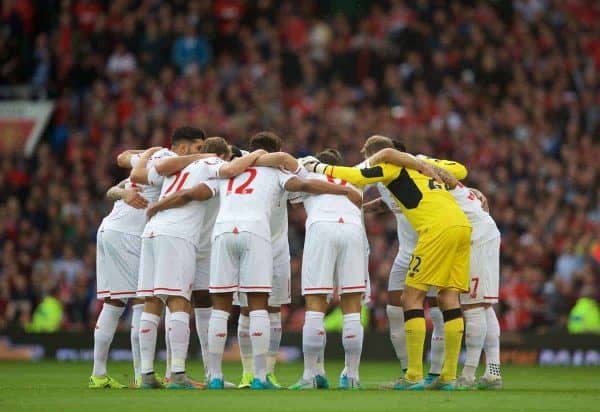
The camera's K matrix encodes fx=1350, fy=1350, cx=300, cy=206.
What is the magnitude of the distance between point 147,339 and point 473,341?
→ 3624 mm

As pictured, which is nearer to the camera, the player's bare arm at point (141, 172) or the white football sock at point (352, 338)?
the white football sock at point (352, 338)

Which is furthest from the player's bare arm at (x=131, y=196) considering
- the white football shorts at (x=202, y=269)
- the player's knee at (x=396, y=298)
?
the player's knee at (x=396, y=298)

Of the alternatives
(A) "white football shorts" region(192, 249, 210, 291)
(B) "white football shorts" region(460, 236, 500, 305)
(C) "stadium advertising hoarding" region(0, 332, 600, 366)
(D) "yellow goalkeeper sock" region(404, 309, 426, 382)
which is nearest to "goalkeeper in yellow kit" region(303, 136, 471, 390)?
(D) "yellow goalkeeper sock" region(404, 309, 426, 382)

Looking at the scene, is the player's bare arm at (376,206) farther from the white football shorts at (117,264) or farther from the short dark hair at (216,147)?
the white football shorts at (117,264)

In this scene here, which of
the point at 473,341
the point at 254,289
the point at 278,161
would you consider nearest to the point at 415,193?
the point at 278,161

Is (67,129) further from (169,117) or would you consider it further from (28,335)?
(28,335)

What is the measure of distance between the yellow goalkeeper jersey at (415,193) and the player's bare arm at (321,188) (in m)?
0.26

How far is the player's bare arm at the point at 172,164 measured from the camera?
15.0 metres

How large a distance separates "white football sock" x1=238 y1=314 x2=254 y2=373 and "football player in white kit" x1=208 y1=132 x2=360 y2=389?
1.44ft

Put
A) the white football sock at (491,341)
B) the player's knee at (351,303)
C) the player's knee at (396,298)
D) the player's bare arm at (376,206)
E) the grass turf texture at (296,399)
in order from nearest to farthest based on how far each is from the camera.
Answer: the grass turf texture at (296,399)
the player's knee at (351,303)
the white football sock at (491,341)
the player's knee at (396,298)
the player's bare arm at (376,206)

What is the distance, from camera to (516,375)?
19703 millimetres

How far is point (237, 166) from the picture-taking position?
1484 centimetres

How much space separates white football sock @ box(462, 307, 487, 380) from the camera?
1508 centimetres

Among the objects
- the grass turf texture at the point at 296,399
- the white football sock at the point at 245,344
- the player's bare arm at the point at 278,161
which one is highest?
the player's bare arm at the point at 278,161
